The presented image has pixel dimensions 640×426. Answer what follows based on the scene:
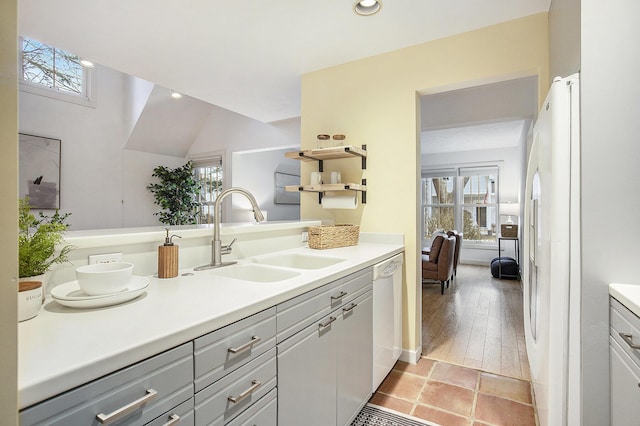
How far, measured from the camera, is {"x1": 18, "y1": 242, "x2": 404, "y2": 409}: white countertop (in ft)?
2.01

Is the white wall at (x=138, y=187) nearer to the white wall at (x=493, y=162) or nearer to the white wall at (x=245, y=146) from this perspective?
the white wall at (x=245, y=146)

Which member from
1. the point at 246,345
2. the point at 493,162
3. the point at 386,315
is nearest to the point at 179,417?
the point at 246,345

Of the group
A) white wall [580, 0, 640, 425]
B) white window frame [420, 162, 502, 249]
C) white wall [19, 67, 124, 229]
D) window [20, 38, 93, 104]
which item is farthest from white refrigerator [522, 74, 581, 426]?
white window frame [420, 162, 502, 249]

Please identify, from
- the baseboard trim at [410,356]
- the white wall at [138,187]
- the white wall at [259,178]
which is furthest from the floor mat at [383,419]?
the white wall at [138,187]

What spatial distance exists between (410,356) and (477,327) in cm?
113

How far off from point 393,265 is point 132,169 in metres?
4.68

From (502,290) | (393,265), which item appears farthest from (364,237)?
(502,290)

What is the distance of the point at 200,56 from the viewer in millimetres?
2682

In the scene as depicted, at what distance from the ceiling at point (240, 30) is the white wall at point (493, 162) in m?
4.77

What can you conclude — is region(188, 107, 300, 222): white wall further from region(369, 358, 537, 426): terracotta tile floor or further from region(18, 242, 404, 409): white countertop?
region(18, 242, 404, 409): white countertop

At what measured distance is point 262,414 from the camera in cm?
106

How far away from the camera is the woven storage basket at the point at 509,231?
18.5 ft

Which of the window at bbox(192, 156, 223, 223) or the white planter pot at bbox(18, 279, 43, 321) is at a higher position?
the window at bbox(192, 156, 223, 223)

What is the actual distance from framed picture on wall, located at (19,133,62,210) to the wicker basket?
3989mm
